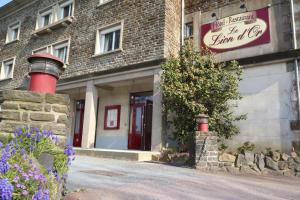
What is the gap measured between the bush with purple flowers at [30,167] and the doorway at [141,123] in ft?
33.8

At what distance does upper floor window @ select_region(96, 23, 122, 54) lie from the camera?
14898mm

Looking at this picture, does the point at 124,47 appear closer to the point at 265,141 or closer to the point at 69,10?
the point at 69,10

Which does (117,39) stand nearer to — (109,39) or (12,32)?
(109,39)

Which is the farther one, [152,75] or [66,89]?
[66,89]

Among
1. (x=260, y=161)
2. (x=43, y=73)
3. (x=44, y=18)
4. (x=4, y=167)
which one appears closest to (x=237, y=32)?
(x=260, y=161)

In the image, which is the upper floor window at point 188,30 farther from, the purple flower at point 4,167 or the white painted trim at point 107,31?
the purple flower at point 4,167

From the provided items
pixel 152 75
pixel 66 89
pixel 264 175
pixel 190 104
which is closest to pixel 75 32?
pixel 66 89

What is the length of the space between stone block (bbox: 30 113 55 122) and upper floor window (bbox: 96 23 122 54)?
10.4 m

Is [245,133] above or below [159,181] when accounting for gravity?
above

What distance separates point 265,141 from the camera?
10812mm

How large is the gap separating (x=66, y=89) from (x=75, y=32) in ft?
10.7

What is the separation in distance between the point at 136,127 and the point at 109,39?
470 centimetres

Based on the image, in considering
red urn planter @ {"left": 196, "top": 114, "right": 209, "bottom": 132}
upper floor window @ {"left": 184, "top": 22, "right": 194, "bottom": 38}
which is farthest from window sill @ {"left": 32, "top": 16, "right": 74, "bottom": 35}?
red urn planter @ {"left": 196, "top": 114, "right": 209, "bottom": 132}

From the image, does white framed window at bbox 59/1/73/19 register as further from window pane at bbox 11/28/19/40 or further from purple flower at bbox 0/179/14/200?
purple flower at bbox 0/179/14/200
